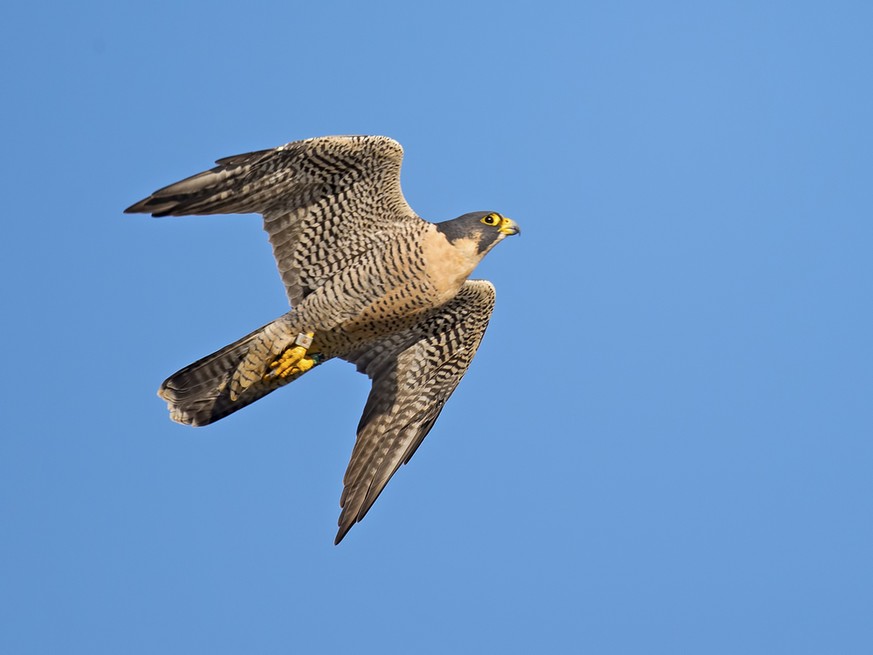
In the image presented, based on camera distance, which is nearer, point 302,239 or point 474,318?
point 302,239

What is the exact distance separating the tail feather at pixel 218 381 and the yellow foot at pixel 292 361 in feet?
0.23

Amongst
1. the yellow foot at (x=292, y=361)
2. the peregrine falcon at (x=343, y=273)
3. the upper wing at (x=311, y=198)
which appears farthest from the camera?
the yellow foot at (x=292, y=361)

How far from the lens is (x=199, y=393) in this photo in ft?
42.1

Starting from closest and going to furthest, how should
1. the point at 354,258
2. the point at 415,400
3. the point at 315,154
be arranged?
the point at 315,154
the point at 354,258
the point at 415,400

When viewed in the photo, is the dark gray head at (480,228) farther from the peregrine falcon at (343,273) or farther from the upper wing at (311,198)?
the upper wing at (311,198)

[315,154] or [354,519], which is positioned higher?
[315,154]

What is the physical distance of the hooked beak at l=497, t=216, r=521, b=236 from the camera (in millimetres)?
12703

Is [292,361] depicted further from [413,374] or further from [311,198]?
[311,198]

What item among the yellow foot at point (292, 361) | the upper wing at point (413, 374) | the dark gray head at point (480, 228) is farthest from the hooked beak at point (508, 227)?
the yellow foot at point (292, 361)

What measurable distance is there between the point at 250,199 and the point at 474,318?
9.67ft

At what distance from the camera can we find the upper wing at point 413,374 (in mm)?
13344

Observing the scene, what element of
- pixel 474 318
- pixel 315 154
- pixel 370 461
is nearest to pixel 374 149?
pixel 315 154

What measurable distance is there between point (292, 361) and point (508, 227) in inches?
104

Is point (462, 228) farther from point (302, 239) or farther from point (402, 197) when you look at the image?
point (302, 239)
